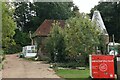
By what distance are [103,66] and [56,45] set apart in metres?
18.5

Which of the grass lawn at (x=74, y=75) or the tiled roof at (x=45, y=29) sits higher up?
the tiled roof at (x=45, y=29)

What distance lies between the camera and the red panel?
1695 centimetres

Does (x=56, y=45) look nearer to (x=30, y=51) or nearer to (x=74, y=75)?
(x=74, y=75)

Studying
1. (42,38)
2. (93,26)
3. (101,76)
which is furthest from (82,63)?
(42,38)

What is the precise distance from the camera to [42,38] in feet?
157

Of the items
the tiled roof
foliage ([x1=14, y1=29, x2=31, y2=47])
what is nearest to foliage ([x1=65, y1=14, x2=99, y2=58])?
the tiled roof

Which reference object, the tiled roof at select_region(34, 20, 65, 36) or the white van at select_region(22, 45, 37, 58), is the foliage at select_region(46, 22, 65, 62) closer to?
the tiled roof at select_region(34, 20, 65, 36)

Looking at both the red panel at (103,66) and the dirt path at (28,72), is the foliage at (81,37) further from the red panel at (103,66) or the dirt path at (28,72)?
the red panel at (103,66)

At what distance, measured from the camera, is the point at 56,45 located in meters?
35.4

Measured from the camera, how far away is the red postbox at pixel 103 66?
17.0 m

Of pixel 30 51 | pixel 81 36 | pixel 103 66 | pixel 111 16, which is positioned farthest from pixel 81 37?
pixel 111 16

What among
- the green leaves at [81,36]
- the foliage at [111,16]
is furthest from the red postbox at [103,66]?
the foliage at [111,16]

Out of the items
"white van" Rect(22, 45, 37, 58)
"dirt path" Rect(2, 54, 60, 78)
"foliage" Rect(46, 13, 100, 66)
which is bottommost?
"dirt path" Rect(2, 54, 60, 78)

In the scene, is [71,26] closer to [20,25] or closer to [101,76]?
[101,76]
